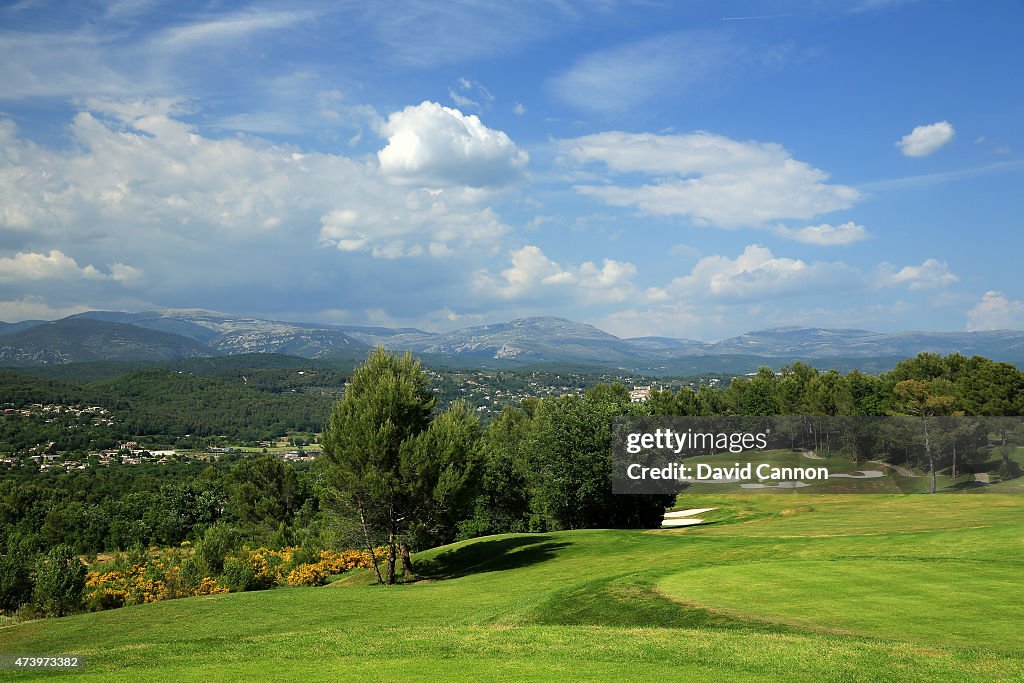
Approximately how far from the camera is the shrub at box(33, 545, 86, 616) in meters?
27.5

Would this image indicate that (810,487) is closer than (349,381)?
No

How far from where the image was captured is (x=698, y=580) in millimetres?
22516

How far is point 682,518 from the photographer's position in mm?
61406

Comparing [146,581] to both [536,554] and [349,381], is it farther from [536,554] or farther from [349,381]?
[536,554]

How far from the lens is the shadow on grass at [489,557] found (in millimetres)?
32188

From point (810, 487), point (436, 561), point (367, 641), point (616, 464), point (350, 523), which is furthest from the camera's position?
point (810, 487)

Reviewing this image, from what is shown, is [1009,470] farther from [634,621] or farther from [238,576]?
[238,576]

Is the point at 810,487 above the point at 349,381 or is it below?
below

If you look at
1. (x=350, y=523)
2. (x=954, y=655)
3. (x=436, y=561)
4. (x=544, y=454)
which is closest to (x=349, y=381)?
(x=350, y=523)

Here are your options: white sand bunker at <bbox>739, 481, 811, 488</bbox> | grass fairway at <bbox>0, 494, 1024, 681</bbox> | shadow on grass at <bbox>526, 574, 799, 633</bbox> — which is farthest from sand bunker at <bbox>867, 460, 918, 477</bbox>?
shadow on grass at <bbox>526, 574, 799, 633</bbox>

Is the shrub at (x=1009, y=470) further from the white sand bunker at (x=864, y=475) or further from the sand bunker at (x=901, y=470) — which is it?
the white sand bunker at (x=864, y=475)

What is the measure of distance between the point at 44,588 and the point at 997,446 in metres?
79.0
